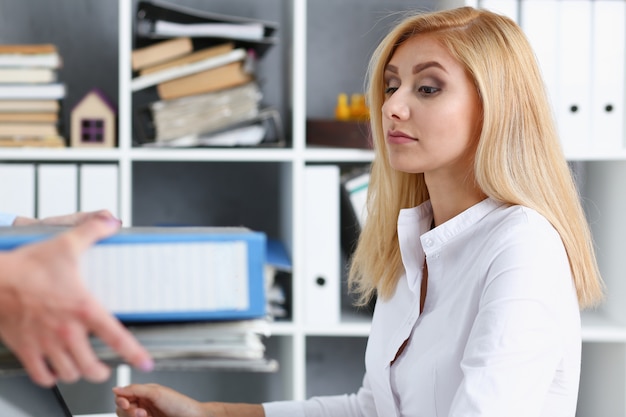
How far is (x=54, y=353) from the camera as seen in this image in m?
0.57

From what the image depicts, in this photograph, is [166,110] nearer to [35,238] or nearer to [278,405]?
[278,405]

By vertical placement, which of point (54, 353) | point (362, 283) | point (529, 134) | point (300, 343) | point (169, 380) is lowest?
point (169, 380)

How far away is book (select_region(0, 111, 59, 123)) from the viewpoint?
1.92m

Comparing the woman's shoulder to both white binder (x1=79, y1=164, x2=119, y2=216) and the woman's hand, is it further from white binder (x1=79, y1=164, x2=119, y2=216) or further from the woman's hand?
white binder (x1=79, y1=164, x2=119, y2=216)

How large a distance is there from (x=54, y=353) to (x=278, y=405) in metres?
0.88

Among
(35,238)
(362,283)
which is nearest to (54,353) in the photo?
(35,238)

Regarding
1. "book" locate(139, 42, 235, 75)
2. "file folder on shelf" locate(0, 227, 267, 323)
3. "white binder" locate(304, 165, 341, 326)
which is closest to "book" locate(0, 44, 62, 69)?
"book" locate(139, 42, 235, 75)

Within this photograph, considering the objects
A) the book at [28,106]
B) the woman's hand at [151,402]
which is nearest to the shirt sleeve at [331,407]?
the woman's hand at [151,402]

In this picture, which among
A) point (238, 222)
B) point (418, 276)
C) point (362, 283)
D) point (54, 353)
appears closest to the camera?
point (54, 353)

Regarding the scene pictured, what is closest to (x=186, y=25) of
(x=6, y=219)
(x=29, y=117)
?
(x=29, y=117)

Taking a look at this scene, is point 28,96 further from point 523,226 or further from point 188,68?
point 523,226

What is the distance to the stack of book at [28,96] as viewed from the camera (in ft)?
6.27

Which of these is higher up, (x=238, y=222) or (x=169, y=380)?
(x=238, y=222)

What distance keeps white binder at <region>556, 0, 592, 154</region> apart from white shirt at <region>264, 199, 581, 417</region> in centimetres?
62
